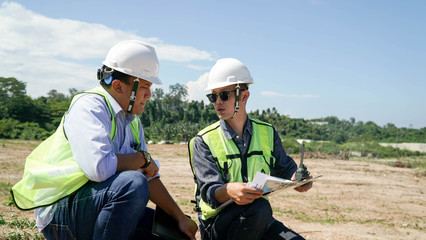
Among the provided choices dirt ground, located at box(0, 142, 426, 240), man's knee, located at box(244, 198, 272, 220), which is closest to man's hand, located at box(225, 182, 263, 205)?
man's knee, located at box(244, 198, 272, 220)

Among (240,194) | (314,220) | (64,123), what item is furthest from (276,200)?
(64,123)

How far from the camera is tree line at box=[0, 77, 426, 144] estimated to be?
38.9 m

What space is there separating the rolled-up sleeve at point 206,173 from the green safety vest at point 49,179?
0.83m

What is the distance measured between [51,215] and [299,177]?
5.61ft

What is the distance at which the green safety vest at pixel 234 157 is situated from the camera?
2.67 m

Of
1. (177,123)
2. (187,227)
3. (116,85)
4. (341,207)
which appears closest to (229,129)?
(187,227)

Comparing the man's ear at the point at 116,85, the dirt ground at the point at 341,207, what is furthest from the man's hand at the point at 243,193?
the dirt ground at the point at 341,207

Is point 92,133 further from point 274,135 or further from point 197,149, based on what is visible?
point 274,135

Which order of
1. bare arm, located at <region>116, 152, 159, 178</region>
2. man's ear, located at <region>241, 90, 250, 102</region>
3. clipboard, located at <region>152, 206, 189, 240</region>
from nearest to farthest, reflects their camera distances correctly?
bare arm, located at <region>116, 152, 159, 178</region>
clipboard, located at <region>152, 206, 189, 240</region>
man's ear, located at <region>241, 90, 250, 102</region>

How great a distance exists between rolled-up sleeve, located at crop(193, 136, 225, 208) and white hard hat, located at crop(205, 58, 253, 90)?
511mm

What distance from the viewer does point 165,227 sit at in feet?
8.95

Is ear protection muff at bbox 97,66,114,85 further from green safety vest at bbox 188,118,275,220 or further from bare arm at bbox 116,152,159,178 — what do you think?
green safety vest at bbox 188,118,275,220

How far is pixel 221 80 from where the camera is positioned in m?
2.90

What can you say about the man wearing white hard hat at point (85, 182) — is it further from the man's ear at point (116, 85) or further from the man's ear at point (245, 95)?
the man's ear at point (245, 95)
